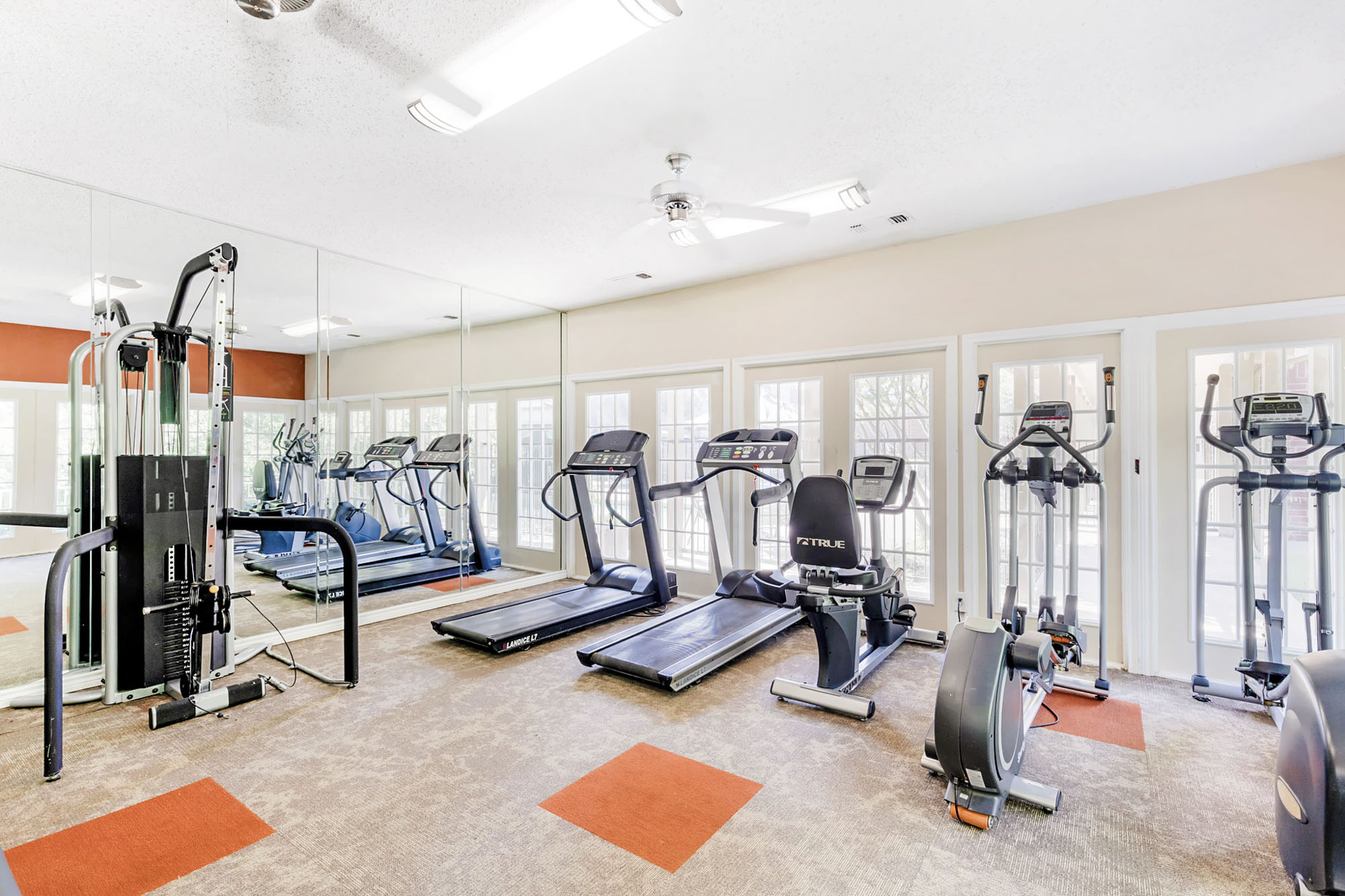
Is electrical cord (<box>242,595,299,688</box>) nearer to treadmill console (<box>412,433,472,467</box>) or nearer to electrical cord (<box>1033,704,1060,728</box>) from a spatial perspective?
treadmill console (<box>412,433,472,467</box>)

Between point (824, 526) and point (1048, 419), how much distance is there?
1.46 meters

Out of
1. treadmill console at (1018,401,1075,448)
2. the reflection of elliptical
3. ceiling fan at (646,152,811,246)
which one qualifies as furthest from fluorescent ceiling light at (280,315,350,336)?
treadmill console at (1018,401,1075,448)

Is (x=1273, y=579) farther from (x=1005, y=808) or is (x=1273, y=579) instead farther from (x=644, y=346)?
(x=644, y=346)

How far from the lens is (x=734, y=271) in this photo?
16.8ft

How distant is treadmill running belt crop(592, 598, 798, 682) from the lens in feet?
11.4

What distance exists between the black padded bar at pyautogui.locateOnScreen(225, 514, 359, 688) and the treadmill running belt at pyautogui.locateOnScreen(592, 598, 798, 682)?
4.58 ft

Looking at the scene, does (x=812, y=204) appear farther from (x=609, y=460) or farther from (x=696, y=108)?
(x=609, y=460)

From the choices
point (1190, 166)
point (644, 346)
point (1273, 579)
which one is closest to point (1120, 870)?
point (1273, 579)

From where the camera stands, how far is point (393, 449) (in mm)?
5082

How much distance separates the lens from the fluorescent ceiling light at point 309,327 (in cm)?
456

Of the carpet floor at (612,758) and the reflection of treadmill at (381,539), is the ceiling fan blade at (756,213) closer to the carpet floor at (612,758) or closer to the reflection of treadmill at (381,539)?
the carpet floor at (612,758)

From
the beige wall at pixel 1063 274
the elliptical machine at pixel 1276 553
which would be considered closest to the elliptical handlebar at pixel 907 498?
the beige wall at pixel 1063 274

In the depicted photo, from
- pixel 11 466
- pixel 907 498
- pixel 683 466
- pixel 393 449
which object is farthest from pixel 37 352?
pixel 907 498

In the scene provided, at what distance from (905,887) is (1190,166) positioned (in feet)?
12.6
